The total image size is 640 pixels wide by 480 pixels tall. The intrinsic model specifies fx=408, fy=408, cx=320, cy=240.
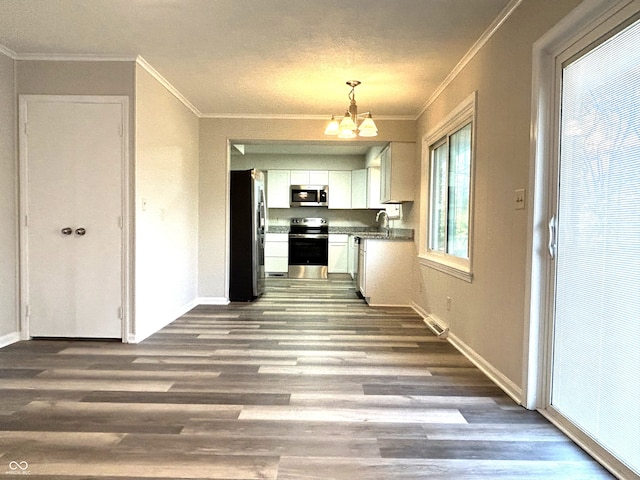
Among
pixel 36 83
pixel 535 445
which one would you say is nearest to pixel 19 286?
pixel 36 83

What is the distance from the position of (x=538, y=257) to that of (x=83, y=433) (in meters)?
2.39

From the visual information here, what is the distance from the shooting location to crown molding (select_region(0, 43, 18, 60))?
3170mm

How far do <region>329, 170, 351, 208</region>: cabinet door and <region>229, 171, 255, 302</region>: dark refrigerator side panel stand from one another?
272cm

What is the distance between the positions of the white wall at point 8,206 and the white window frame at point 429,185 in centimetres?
363

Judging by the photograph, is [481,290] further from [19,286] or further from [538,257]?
[19,286]

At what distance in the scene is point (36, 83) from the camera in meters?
3.33

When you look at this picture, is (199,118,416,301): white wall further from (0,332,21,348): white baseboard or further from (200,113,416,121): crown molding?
(0,332,21,348): white baseboard

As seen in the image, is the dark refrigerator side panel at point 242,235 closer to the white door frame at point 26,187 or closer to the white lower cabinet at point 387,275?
the white lower cabinet at point 387,275

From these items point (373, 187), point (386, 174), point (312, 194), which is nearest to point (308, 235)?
point (312, 194)

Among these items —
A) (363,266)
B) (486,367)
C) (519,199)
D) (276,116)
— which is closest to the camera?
(519,199)

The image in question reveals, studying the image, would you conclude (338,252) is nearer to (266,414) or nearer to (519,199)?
(519,199)

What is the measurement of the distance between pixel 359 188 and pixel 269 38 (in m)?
4.77

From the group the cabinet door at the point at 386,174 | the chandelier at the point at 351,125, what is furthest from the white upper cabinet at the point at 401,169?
the chandelier at the point at 351,125

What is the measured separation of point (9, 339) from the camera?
3.27m
